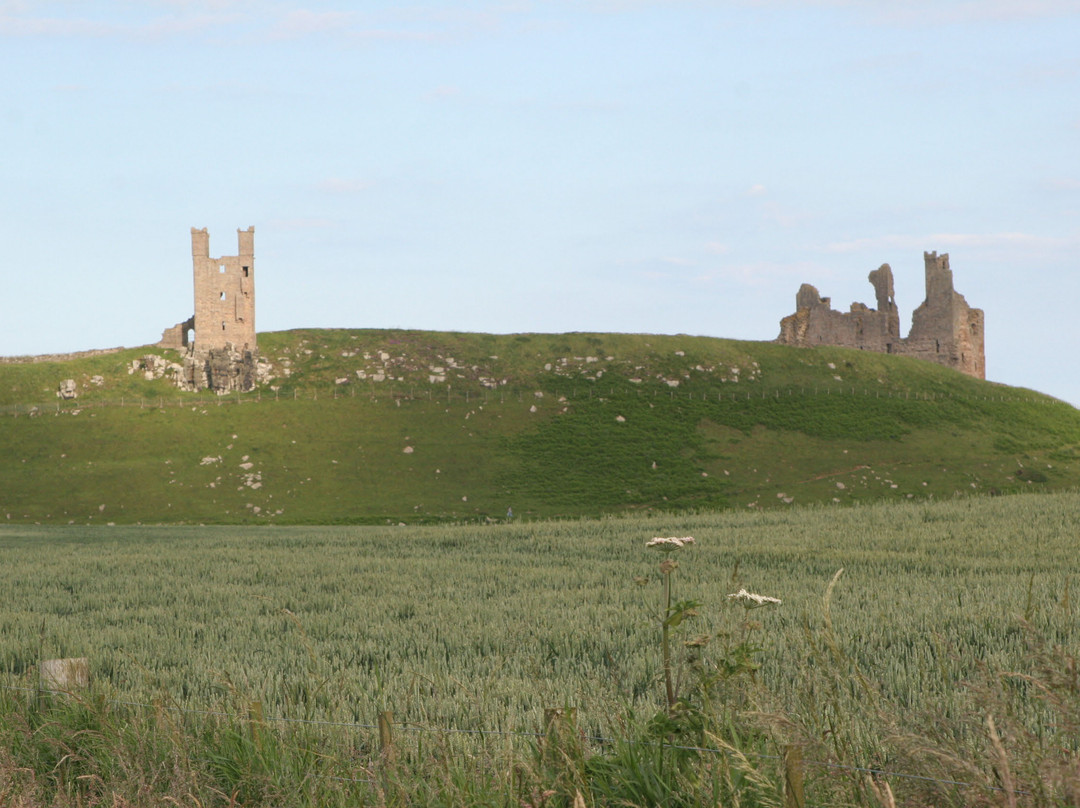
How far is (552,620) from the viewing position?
41.1 feet

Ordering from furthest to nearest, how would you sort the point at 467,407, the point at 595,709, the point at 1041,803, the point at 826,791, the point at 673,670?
the point at 467,407 → the point at 673,670 → the point at 595,709 → the point at 826,791 → the point at 1041,803

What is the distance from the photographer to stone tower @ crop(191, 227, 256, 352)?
78.1 meters

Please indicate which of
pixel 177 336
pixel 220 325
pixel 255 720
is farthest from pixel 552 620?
pixel 177 336

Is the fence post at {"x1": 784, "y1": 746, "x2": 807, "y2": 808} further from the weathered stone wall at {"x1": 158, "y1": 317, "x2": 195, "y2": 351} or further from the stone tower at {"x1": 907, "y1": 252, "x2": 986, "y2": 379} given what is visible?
the stone tower at {"x1": 907, "y1": 252, "x2": 986, "y2": 379}

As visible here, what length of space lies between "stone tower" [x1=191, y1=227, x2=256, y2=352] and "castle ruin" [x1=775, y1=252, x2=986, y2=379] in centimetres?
5379

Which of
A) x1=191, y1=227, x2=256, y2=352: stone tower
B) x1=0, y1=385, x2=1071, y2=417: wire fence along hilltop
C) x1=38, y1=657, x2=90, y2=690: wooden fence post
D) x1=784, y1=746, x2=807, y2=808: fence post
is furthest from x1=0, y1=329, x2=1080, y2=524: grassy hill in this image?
x1=784, y1=746, x2=807, y2=808: fence post

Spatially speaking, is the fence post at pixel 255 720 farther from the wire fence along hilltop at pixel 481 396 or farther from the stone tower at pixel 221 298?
the stone tower at pixel 221 298

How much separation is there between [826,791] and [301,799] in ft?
10.5

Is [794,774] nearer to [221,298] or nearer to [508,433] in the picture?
[508,433]

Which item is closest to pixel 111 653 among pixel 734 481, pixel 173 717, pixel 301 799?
pixel 173 717

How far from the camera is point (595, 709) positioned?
7.53 meters

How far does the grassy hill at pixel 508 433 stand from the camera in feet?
180

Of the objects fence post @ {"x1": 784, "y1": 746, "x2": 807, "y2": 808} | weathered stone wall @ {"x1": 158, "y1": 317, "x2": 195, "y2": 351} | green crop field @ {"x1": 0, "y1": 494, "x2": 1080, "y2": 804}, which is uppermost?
weathered stone wall @ {"x1": 158, "y1": 317, "x2": 195, "y2": 351}

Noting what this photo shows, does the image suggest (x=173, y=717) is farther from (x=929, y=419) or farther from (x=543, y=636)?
(x=929, y=419)
